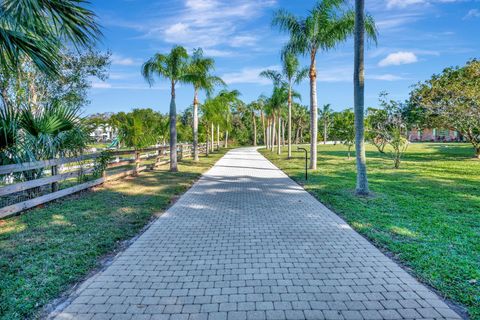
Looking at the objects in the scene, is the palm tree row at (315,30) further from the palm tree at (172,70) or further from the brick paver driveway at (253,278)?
the brick paver driveway at (253,278)

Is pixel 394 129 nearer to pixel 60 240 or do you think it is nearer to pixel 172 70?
pixel 172 70

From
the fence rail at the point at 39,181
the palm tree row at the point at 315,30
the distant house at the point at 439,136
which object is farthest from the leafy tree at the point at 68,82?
the distant house at the point at 439,136

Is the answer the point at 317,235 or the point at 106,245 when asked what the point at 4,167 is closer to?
the point at 106,245

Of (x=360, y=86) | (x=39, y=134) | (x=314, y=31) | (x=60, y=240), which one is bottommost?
(x=60, y=240)

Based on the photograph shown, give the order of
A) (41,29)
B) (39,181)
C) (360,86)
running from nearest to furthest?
(41,29)
(39,181)
(360,86)

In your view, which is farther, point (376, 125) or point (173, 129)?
point (376, 125)

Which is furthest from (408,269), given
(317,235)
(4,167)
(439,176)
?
(439,176)

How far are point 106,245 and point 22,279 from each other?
1252 mm

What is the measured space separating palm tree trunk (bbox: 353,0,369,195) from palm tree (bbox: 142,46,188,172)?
28.3 ft

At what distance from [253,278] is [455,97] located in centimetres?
1689

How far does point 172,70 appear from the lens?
47.1 ft

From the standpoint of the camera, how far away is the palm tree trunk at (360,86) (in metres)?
7.90

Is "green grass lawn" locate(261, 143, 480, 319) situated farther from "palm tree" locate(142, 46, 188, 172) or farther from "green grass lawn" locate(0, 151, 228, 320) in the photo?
"palm tree" locate(142, 46, 188, 172)

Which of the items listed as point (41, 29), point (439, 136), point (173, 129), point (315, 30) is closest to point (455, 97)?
point (315, 30)
